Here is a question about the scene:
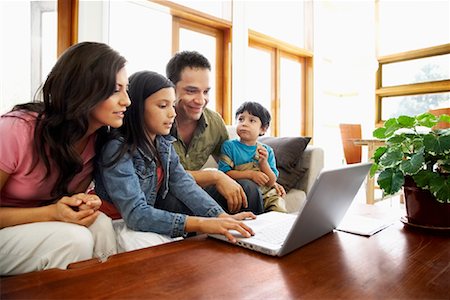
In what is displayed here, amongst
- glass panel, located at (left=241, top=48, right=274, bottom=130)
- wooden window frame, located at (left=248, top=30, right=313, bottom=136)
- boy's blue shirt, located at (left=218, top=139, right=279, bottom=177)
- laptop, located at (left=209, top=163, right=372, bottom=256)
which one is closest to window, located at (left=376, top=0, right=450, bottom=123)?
wooden window frame, located at (left=248, top=30, right=313, bottom=136)

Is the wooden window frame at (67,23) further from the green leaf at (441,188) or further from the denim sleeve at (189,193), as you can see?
the green leaf at (441,188)

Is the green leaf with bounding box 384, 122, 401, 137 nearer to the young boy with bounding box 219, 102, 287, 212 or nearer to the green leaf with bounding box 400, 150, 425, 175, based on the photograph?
the green leaf with bounding box 400, 150, 425, 175

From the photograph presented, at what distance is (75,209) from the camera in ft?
2.97

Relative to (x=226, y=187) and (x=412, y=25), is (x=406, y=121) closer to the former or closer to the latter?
(x=226, y=187)

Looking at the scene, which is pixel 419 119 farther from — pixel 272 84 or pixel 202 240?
pixel 272 84

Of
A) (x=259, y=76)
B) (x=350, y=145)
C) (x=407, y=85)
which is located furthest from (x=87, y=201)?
(x=407, y=85)

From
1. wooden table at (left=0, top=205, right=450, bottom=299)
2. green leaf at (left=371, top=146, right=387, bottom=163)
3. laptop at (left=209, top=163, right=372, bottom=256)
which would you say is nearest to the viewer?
wooden table at (left=0, top=205, right=450, bottom=299)

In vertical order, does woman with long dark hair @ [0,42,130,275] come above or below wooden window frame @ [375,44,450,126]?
below

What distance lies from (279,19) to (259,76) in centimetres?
85

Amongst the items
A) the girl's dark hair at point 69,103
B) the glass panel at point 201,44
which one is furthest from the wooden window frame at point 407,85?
the girl's dark hair at point 69,103

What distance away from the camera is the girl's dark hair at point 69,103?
91 centimetres

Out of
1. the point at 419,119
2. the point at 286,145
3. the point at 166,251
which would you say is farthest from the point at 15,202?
the point at 286,145

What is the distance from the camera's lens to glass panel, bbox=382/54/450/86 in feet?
14.0

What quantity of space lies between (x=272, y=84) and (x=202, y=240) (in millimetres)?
3685
